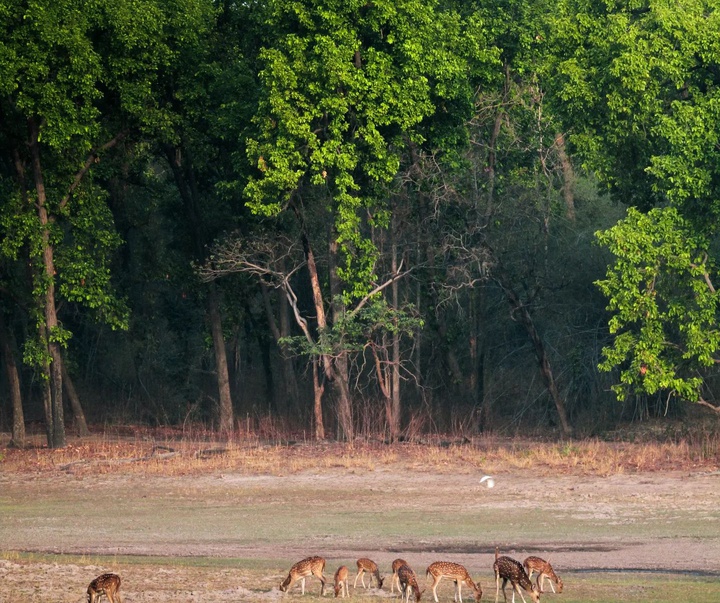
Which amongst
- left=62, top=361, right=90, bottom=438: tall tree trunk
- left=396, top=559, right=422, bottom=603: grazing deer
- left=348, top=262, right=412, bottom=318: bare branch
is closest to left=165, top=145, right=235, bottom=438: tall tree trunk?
left=62, top=361, right=90, bottom=438: tall tree trunk

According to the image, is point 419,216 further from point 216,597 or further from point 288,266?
point 216,597

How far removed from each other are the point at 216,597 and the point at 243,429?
19.8 metres

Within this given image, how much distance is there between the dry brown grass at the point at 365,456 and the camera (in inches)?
909

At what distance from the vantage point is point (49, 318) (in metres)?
27.9

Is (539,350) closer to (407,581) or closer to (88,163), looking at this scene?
(88,163)

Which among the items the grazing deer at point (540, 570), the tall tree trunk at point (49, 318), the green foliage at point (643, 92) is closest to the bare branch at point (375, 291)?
the green foliage at point (643, 92)

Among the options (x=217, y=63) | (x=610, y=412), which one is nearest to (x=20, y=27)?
(x=217, y=63)

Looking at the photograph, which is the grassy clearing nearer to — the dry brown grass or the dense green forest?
the dry brown grass

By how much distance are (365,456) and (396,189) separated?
7072mm

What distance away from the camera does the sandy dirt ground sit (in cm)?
1445

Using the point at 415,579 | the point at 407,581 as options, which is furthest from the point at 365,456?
the point at 407,581

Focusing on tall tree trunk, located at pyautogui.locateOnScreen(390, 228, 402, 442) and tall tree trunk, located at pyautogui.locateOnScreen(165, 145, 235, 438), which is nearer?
tall tree trunk, located at pyautogui.locateOnScreen(390, 228, 402, 442)

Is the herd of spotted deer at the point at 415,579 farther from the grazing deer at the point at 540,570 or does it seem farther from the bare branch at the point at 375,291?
the bare branch at the point at 375,291

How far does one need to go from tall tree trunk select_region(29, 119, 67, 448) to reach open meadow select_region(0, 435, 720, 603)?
922 mm
